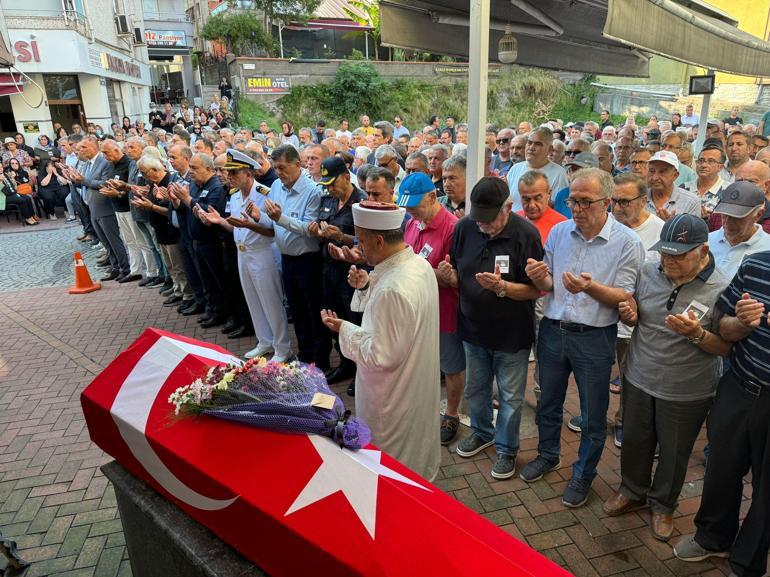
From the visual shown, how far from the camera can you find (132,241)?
8.70 m

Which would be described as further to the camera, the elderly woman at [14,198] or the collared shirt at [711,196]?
the elderly woman at [14,198]

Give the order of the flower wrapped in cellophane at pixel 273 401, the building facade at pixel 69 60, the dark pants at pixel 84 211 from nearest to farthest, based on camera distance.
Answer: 1. the flower wrapped in cellophane at pixel 273 401
2. the dark pants at pixel 84 211
3. the building facade at pixel 69 60

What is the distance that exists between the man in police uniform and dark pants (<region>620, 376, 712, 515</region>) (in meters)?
2.48

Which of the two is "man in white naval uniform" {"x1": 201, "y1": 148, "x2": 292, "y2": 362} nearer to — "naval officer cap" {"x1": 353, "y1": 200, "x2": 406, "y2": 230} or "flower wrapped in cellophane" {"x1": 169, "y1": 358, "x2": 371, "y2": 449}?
"naval officer cap" {"x1": 353, "y1": 200, "x2": 406, "y2": 230}

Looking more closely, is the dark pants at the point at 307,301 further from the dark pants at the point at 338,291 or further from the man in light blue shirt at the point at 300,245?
the dark pants at the point at 338,291

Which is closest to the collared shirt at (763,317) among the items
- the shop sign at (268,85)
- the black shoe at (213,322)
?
the black shoe at (213,322)

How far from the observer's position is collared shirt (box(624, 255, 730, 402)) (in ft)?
9.23

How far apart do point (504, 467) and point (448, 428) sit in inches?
24.1

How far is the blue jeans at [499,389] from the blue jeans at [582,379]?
163 mm

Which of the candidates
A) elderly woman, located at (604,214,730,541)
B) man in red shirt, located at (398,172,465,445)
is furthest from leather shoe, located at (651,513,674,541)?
man in red shirt, located at (398,172,465,445)

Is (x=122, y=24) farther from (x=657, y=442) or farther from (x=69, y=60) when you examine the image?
(x=657, y=442)

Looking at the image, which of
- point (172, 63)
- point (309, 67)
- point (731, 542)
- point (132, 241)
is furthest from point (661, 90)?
point (172, 63)

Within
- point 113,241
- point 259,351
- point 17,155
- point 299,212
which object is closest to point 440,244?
point 299,212

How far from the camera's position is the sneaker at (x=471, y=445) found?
→ 4.09 metres
